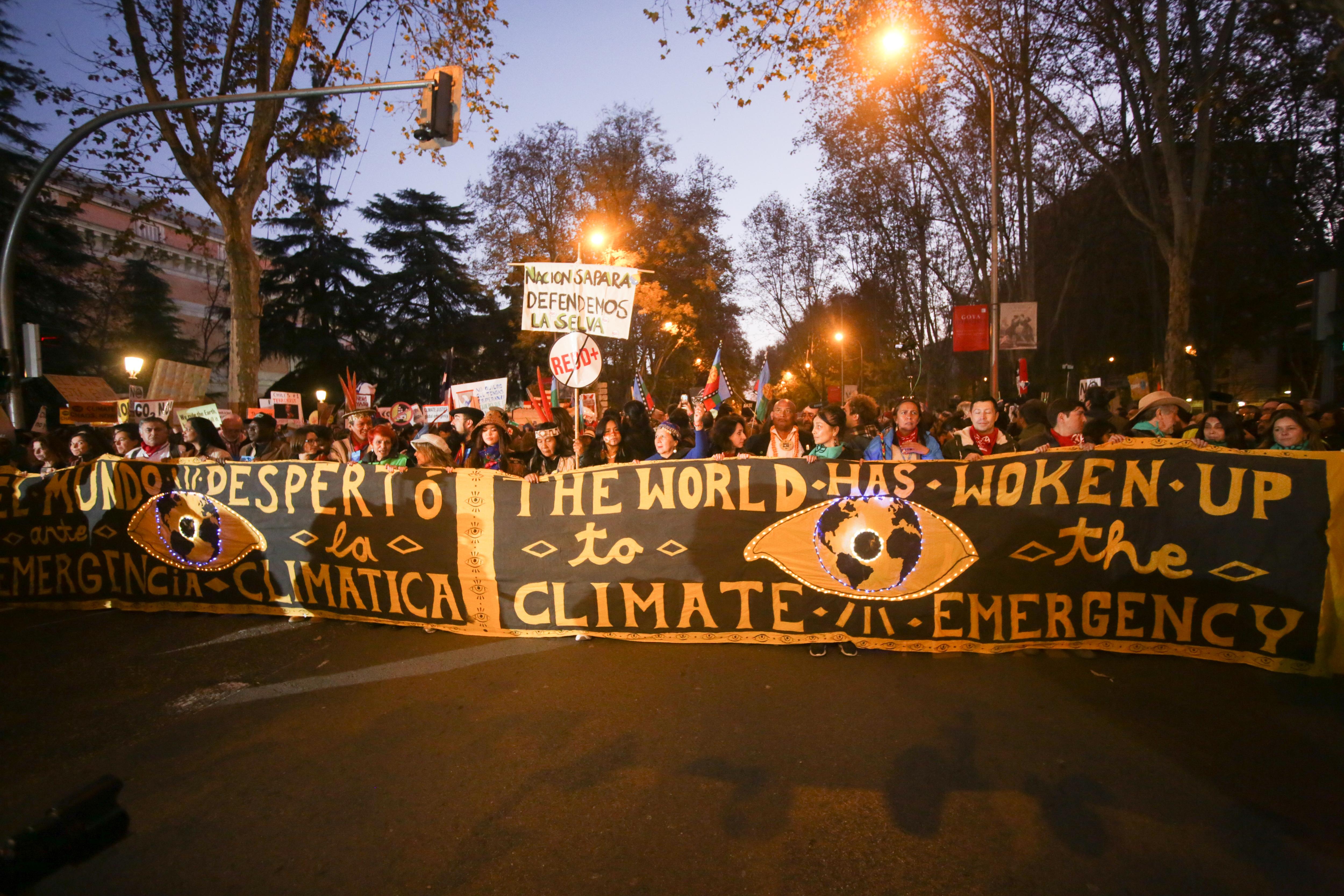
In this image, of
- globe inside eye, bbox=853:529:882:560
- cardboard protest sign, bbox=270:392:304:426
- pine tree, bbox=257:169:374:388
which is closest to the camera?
globe inside eye, bbox=853:529:882:560

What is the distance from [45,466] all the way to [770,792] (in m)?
7.79

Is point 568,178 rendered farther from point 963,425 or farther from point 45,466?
point 45,466

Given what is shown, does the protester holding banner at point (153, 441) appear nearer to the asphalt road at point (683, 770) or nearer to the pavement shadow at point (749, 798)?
the asphalt road at point (683, 770)

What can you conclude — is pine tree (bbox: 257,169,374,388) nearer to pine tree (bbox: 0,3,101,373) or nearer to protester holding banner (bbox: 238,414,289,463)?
pine tree (bbox: 0,3,101,373)

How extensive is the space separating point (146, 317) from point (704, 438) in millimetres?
43777

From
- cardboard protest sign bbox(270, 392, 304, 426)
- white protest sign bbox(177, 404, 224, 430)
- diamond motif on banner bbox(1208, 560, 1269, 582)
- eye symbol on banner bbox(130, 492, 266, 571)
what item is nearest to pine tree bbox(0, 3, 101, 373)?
cardboard protest sign bbox(270, 392, 304, 426)

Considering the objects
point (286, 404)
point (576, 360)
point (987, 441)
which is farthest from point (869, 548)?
point (286, 404)

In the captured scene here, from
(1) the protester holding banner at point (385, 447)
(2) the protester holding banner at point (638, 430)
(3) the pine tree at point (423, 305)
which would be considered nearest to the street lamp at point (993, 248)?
(2) the protester holding banner at point (638, 430)

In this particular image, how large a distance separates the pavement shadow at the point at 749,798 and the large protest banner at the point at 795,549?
1.59 meters

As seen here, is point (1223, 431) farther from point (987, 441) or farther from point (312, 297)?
point (312, 297)

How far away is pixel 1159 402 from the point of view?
7.21 m

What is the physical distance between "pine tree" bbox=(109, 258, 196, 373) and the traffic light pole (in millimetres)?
32701

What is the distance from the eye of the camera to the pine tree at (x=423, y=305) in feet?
126

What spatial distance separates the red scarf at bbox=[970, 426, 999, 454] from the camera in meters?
5.94
